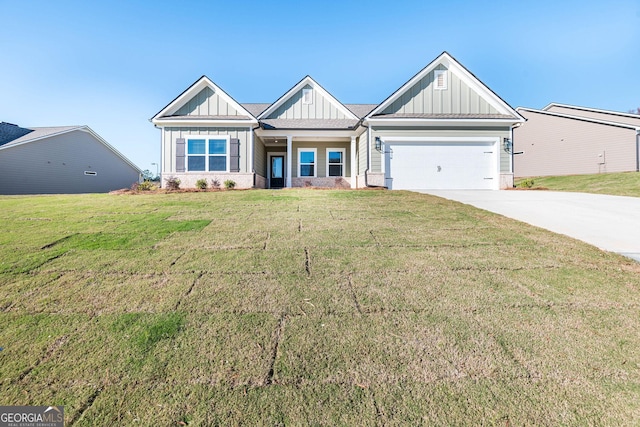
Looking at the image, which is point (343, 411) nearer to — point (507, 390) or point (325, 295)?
point (507, 390)

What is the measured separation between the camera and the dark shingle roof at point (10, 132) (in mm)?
19209

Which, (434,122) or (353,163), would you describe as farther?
(353,163)

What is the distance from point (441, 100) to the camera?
1402cm

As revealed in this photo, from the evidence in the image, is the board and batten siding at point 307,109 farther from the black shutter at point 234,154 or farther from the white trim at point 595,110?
the white trim at point 595,110

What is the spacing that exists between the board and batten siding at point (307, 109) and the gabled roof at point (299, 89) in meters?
0.12

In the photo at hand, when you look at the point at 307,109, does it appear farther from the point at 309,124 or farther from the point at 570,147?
the point at 570,147

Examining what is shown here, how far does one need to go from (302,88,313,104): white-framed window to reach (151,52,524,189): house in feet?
5.91

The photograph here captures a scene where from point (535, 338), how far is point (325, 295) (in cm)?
195

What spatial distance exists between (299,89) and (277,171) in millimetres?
5119

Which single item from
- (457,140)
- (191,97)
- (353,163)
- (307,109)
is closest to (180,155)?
(191,97)

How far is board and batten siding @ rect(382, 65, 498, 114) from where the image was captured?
45.7 feet

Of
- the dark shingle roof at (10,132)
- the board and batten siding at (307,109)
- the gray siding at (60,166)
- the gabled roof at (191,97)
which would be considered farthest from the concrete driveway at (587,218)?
the dark shingle roof at (10,132)

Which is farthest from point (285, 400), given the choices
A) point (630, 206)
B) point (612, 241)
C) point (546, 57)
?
point (546, 57)

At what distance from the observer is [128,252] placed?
182 inches
